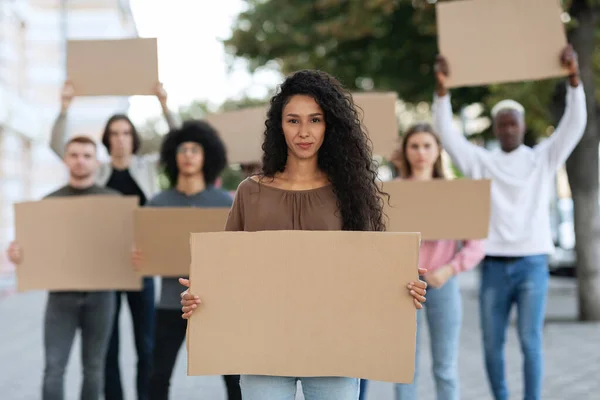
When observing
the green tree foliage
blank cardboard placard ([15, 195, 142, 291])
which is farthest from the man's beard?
the green tree foliage

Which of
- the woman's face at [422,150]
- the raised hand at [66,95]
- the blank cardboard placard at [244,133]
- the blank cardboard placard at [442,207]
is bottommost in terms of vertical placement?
the blank cardboard placard at [442,207]

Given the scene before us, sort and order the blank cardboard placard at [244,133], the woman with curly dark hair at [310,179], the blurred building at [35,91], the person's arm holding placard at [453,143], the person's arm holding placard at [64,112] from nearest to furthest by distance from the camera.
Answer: the woman with curly dark hair at [310,179], the person's arm holding placard at [453,143], the person's arm holding placard at [64,112], the blank cardboard placard at [244,133], the blurred building at [35,91]

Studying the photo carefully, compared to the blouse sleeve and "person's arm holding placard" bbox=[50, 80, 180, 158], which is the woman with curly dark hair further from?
"person's arm holding placard" bbox=[50, 80, 180, 158]

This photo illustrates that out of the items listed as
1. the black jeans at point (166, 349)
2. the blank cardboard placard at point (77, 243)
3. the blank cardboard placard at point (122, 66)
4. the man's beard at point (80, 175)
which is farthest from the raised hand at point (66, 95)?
the black jeans at point (166, 349)

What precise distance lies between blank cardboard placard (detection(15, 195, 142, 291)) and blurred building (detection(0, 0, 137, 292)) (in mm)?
9391

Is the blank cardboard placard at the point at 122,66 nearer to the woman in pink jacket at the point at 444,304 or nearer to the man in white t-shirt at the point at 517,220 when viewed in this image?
the man in white t-shirt at the point at 517,220

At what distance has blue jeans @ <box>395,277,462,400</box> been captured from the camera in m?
4.39

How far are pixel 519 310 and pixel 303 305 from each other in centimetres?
233

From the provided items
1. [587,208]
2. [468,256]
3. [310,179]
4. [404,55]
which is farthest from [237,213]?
[404,55]

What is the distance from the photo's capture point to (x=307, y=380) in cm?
282

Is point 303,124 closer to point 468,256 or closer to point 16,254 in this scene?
point 468,256

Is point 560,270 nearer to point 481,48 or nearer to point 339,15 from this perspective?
point 339,15

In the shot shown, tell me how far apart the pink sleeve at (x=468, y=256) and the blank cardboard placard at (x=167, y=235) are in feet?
4.32

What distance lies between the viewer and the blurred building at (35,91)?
15680mm
